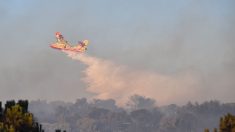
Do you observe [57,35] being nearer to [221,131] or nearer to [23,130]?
[221,131]

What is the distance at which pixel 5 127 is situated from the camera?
51875mm

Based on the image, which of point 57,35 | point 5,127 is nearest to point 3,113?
point 5,127

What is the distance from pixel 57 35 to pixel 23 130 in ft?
339

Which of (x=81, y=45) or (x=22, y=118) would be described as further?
(x=81, y=45)

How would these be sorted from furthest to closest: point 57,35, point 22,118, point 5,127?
1. point 57,35
2. point 22,118
3. point 5,127

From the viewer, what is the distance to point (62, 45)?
165750 millimetres

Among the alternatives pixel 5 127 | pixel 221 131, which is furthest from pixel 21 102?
pixel 221 131

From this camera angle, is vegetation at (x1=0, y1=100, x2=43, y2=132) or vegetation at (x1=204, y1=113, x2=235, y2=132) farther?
vegetation at (x1=204, y1=113, x2=235, y2=132)

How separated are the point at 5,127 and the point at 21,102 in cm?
863

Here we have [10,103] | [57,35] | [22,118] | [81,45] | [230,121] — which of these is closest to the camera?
[22,118]

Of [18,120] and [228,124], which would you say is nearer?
[18,120]

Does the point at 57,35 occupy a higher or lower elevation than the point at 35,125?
higher

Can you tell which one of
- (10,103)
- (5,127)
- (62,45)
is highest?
(62,45)

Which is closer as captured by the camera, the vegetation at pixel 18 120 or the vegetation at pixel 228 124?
the vegetation at pixel 18 120
